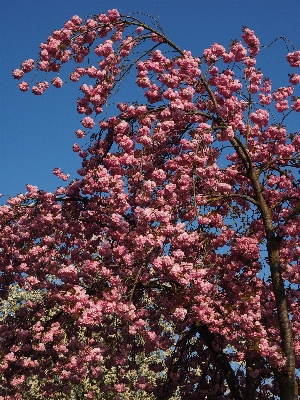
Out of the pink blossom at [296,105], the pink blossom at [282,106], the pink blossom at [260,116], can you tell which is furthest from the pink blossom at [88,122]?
the pink blossom at [296,105]

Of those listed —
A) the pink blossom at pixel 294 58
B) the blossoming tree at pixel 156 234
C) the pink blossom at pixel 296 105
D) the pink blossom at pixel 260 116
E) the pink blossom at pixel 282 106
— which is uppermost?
the pink blossom at pixel 294 58

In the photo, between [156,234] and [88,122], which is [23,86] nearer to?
[88,122]

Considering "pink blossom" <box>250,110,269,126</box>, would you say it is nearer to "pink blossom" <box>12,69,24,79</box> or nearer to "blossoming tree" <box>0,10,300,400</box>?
"blossoming tree" <box>0,10,300,400</box>

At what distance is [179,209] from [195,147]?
4.79 ft

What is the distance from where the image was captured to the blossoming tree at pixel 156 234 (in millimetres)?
10383

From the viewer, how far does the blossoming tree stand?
1038cm

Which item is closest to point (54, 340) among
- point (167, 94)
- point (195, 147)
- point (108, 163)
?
point (108, 163)

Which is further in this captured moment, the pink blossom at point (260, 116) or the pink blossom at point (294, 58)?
the pink blossom at point (294, 58)

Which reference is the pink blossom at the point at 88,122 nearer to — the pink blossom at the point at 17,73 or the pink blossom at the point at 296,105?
the pink blossom at the point at 17,73

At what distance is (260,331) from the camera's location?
10812mm

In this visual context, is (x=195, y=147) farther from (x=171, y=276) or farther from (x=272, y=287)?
(x=272, y=287)

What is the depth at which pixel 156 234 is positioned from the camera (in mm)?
9797

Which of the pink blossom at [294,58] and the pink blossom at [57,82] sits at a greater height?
the pink blossom at [294,58]

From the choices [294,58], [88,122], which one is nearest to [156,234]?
[88,122]
